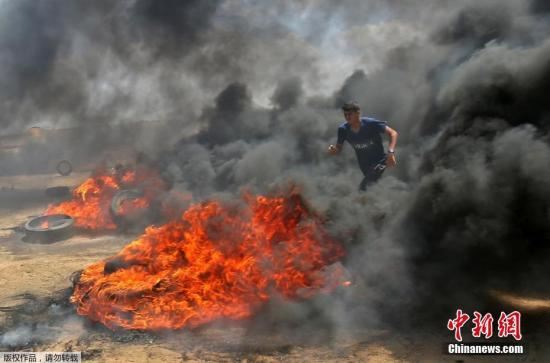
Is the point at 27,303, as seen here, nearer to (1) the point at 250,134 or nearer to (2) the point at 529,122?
(2) the point at 529,122

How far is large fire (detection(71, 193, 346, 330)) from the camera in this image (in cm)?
717

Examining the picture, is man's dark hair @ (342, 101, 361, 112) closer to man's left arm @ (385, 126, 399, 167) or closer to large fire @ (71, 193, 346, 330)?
man's left arm @ (385, 126, 399, 167)

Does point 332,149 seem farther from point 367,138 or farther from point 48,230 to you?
point 48,230

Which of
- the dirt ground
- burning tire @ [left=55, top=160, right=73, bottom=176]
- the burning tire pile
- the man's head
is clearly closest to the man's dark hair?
the man's head

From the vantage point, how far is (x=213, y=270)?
7543 millimetres

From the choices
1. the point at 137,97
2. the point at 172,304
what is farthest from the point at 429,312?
the point at 137,97

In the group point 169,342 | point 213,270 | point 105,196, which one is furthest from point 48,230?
point 169,342

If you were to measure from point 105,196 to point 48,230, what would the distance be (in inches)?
109

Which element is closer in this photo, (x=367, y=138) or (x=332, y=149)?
(x=332, y=149)

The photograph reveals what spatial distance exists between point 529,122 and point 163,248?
6826 millimetres

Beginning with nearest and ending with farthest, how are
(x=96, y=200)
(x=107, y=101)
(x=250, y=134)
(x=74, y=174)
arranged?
1. (x=96, y=200)
2. (x=250, y=134)
3. (x=107, y=101)
4. (x=74, y=174)

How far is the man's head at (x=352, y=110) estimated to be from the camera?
8.06m

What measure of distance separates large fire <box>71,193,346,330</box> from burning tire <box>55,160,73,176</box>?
19017mm

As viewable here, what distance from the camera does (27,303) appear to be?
8359 millimetres
